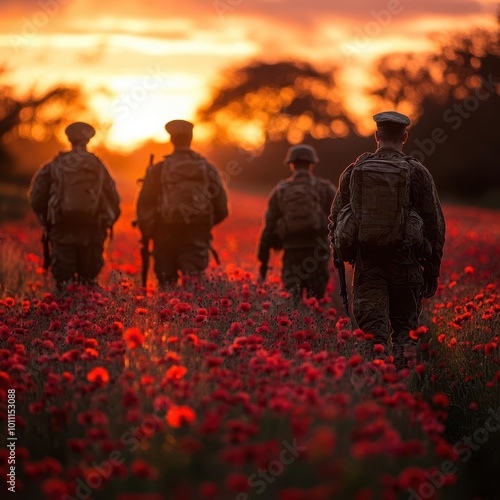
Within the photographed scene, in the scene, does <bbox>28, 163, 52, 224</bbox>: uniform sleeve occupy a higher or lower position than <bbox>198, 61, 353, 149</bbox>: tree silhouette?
lower

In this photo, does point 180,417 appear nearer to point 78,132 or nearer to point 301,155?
point 78,132

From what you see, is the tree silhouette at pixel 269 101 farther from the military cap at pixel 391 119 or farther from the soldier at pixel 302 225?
the military cap at pixel 391 119

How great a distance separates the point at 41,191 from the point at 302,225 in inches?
123

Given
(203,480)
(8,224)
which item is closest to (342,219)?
(203,480)

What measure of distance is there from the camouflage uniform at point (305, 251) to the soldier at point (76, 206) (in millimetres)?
1918

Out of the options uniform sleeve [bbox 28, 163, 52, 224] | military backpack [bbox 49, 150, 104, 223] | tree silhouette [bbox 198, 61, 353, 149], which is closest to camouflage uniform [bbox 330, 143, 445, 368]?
military backpack [bbox 49, 150, 104, 223]

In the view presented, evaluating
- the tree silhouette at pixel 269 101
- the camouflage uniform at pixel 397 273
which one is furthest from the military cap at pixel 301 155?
the tree silhouette at pixel 269 101

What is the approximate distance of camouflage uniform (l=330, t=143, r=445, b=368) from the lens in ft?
24.2

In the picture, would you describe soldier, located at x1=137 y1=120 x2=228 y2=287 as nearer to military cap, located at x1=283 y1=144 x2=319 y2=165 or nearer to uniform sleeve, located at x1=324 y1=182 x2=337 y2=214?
military cap, located at x1=283 y1=144 x2=319 y2=165

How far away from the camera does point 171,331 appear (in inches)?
271

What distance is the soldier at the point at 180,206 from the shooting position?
10266 mm

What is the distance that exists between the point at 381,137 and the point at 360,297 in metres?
1.35

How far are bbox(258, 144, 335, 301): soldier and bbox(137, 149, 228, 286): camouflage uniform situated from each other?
2.38 feet

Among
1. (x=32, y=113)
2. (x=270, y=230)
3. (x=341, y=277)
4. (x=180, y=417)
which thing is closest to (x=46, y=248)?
(x=270, y=230)
